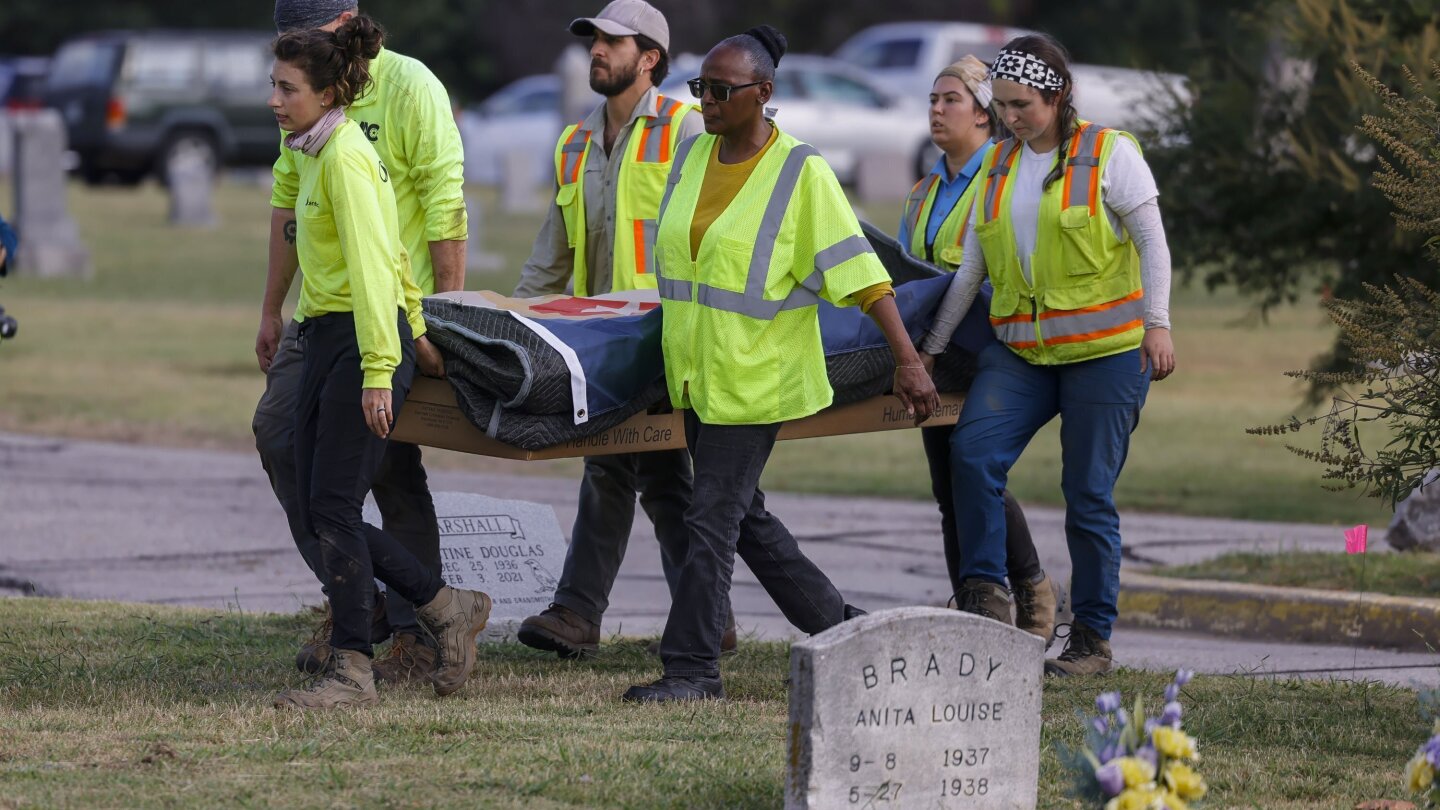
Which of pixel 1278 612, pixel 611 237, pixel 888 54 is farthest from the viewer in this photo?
pixel 888 54

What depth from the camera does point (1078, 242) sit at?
6.27 metres

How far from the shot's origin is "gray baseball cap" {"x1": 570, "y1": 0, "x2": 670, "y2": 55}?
6.56 m

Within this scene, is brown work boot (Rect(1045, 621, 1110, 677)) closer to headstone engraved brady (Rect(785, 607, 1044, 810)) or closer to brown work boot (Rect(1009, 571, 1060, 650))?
brown work boot (Rect(1009, 571, 1060, 650))

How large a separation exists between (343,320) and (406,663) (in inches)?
45.5

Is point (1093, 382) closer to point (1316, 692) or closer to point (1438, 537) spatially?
point (1316, 692)

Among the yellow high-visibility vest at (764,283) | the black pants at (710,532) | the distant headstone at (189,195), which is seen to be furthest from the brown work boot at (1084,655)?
the distant headstone at (189,195)

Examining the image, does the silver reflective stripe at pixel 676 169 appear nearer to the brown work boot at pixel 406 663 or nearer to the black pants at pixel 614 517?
the black pants at pixel 614 517

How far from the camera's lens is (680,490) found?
669 centimetres

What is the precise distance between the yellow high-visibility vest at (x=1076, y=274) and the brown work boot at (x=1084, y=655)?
87cm

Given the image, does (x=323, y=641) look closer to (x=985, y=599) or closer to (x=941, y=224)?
(x=985, y=599)

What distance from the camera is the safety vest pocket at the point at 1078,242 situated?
6.24 metres

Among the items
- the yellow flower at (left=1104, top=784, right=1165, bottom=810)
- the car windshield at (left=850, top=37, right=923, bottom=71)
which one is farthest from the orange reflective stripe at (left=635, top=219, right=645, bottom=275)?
the car windshield at (left=850, top=37, right=923, bottom=71)

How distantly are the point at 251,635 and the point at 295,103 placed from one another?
7.08 feet

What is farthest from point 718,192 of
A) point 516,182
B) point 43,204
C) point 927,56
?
point 927,56
